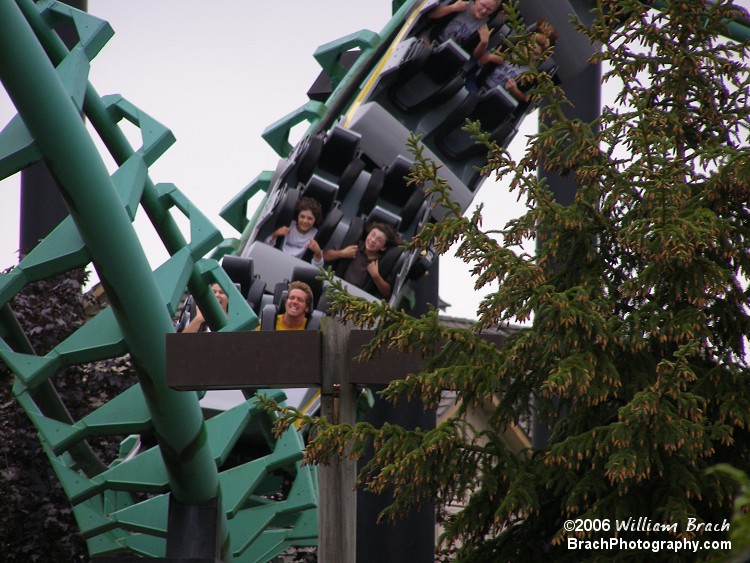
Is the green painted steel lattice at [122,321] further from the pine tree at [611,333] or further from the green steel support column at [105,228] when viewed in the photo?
the pine tree at [611,333]

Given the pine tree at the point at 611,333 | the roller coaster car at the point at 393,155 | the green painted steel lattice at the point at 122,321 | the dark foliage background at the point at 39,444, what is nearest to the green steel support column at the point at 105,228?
the green painted steel lattice at the point at 122,321

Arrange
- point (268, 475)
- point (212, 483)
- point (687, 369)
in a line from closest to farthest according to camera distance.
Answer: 1. point (687, 369)
2. point (212, 483)
3. point (268, 475)

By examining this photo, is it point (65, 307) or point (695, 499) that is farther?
point (65, 307)

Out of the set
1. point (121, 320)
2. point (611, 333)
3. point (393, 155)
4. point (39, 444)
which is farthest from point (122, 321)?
point (393, 155)

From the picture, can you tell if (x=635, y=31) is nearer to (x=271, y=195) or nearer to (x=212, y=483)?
(x=212, y=483)

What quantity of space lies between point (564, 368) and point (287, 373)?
1108mm

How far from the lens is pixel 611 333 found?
475 cm

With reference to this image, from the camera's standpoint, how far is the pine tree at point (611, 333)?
4.62 m

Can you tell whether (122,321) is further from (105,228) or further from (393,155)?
(393,155)

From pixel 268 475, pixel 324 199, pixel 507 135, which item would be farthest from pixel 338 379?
pixel 507 135

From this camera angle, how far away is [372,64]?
11.1m

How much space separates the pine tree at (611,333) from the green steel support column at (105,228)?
155cm

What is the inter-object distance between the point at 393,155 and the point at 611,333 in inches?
249

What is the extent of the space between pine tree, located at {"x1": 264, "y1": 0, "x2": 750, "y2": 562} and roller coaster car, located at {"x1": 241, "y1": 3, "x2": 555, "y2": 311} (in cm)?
421
